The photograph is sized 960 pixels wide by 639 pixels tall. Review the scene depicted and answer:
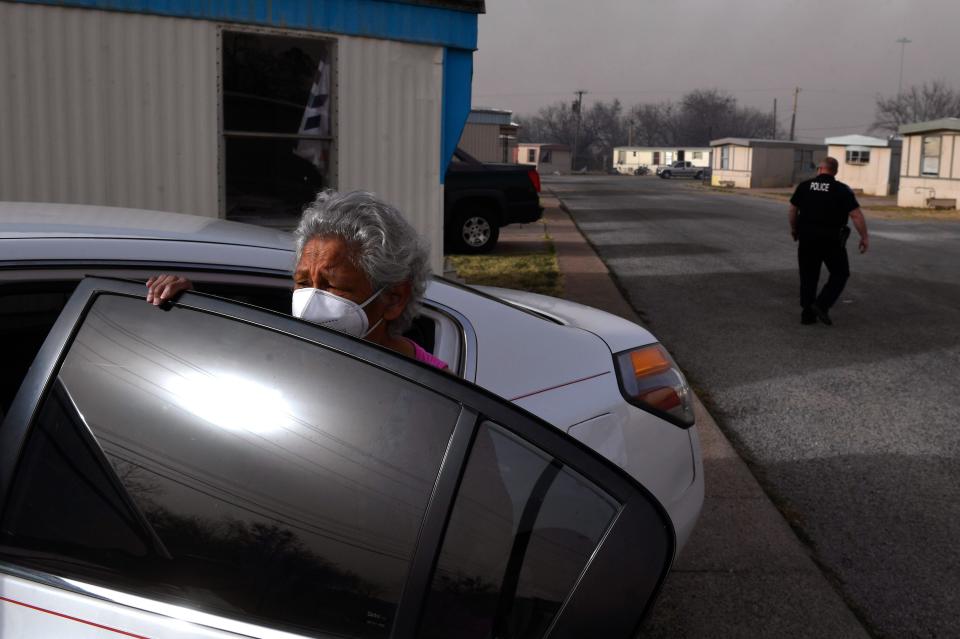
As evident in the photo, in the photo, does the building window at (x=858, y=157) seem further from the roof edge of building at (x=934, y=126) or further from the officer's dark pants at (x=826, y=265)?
the officer's dark pants at (x=826, y=265)

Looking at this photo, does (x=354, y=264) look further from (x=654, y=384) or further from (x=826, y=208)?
(x=826, y=208)

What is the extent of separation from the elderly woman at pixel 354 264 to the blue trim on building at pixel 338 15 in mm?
5871

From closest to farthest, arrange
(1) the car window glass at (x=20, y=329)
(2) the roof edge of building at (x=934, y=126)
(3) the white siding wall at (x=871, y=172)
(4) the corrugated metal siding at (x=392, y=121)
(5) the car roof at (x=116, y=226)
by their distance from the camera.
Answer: (5) the car roof at (x=116, y=226) → (1) the car window glass at (x=20, y=329) → (4) the corrugated metal siding at (x=392, y=121) → (2) the roof edge of building at (x=934, y=126) → (3) the white siding wall at (x=871, y=172)

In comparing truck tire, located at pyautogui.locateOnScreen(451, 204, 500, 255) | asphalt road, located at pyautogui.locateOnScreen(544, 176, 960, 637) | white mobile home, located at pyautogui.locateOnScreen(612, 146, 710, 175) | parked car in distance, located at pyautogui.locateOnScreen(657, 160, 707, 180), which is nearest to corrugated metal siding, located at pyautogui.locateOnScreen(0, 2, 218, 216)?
asphalt road, located at pyautogui.locateOnScreen(544, 176, 960, 637)

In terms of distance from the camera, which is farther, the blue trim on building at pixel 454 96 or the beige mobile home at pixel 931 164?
the beige mobile home at pixel 931 164

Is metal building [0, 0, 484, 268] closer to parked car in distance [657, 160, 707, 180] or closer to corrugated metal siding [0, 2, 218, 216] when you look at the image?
corrugated metal siding [0, 2, 218, 216]

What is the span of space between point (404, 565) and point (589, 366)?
161cm

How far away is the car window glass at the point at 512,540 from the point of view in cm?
162

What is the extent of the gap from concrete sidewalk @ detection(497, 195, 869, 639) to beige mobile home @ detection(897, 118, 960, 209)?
3103 centimetres

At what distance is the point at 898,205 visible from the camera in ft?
118

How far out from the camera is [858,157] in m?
47.4

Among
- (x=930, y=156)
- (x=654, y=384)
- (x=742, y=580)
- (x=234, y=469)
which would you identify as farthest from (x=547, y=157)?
(x=234, y=469)

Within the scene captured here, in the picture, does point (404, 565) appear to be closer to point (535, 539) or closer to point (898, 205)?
point (535, 539)

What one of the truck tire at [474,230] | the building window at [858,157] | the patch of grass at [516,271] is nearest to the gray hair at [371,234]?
the patch of grass at [516,271]
